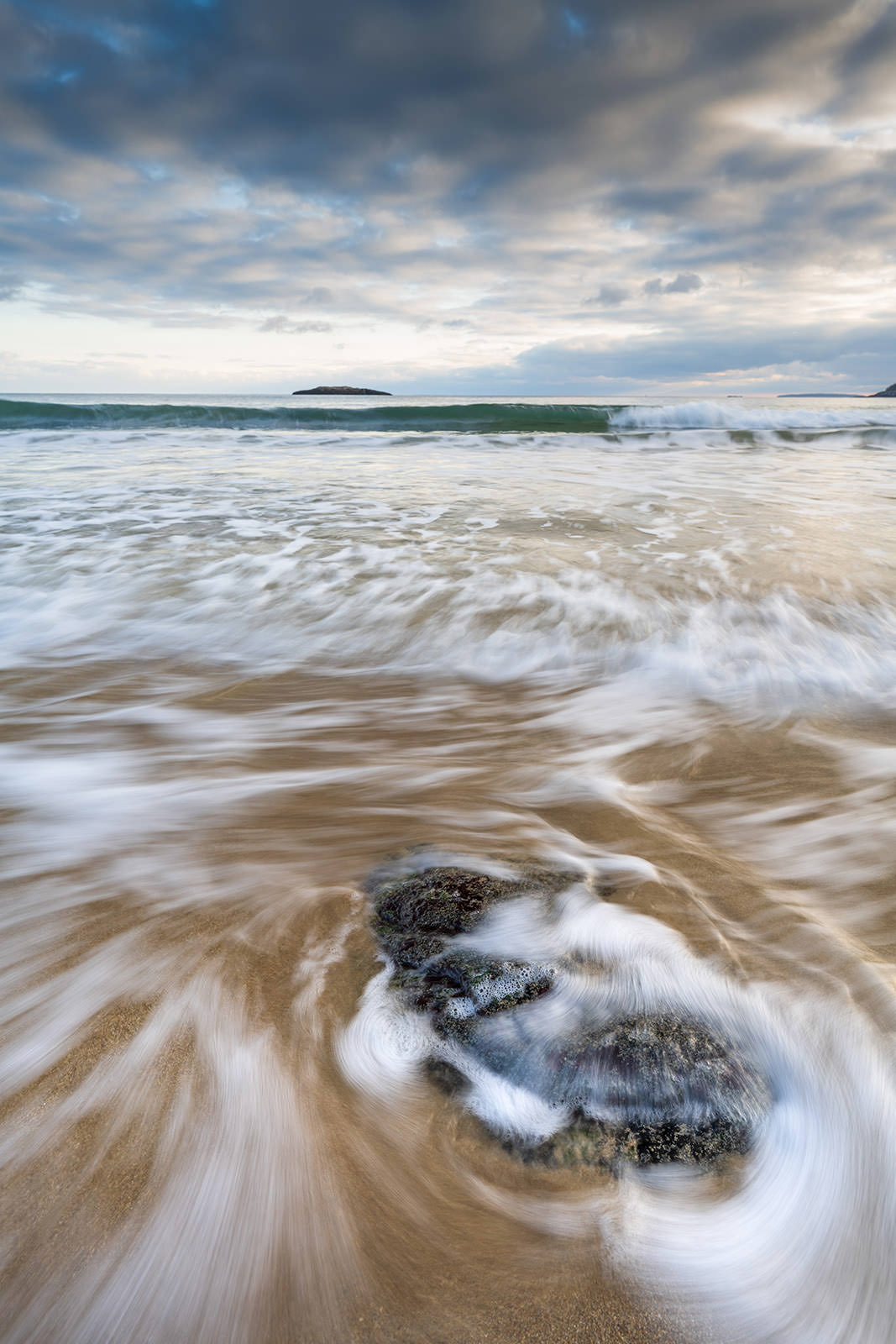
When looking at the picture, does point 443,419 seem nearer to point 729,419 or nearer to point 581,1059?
point 729,419

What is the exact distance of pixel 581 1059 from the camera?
110 centimetres

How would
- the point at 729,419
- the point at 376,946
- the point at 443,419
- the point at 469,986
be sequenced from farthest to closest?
the point at 443,419
the point at 729,419
the point at 376,946
the point at 469,986

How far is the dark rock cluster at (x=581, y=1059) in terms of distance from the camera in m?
1.02

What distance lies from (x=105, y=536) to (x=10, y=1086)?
5061 mm

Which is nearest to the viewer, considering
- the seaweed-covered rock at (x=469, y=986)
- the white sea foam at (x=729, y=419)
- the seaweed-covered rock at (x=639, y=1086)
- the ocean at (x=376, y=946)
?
the ocean at (x=376, y=946)

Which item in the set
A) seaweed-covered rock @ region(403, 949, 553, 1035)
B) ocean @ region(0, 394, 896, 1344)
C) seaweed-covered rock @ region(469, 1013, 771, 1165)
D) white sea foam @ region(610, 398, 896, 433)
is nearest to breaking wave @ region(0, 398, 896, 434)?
white sea foam @ region(610, 398, 896, 433)

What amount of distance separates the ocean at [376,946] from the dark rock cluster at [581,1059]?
31mm

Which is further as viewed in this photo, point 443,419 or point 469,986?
point 443,419

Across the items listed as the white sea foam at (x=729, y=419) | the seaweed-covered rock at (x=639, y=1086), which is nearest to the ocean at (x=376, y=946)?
the seaweed-covered rock at (x=639, y=1086)

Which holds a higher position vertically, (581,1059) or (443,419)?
(443,419)

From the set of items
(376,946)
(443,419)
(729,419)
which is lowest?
(376,946)

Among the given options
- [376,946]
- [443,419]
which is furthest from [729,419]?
[376,946]

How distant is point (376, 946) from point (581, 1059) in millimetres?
463

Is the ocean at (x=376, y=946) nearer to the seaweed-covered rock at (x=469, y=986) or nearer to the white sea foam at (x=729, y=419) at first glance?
the seaweed-covered rock at (x=469, y=986)
